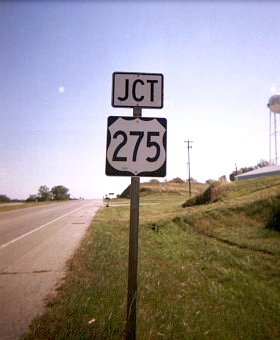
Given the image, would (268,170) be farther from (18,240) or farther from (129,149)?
(129,149)

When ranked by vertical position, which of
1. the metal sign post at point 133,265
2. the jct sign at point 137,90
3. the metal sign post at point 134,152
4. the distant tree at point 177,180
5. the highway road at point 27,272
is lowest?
the highway road at point 27,272

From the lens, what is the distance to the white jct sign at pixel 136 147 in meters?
3.46

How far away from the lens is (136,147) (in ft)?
11.5

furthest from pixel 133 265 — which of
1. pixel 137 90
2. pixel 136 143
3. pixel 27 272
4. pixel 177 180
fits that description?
pixel 177 180

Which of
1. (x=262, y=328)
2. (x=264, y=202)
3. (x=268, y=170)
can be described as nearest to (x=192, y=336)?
(x=262, y=328)

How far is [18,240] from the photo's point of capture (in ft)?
39.8

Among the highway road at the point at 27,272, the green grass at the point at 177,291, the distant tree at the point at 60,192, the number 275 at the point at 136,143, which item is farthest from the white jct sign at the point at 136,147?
the distant tree at the point at 60,192

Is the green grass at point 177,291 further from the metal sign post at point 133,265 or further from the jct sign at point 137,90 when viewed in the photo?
the jct sign at point 137,90

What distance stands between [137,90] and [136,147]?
0.76m

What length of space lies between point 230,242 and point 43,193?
405 ft

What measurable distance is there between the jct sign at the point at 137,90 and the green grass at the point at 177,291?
2.96 metres

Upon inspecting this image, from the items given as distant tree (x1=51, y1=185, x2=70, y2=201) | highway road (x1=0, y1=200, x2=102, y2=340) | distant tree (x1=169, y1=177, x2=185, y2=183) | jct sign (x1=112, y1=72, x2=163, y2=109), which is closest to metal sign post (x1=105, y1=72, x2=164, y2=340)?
jct sign (x1=112, y1=72, x2=163, y2=109)

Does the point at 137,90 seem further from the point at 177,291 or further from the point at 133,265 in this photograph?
the point at 177,291

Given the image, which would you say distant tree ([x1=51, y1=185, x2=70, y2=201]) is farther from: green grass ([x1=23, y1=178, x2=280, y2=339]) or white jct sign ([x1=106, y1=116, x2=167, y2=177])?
white jct sign ([x1=106, y1=116, x2=167, y2=177])
